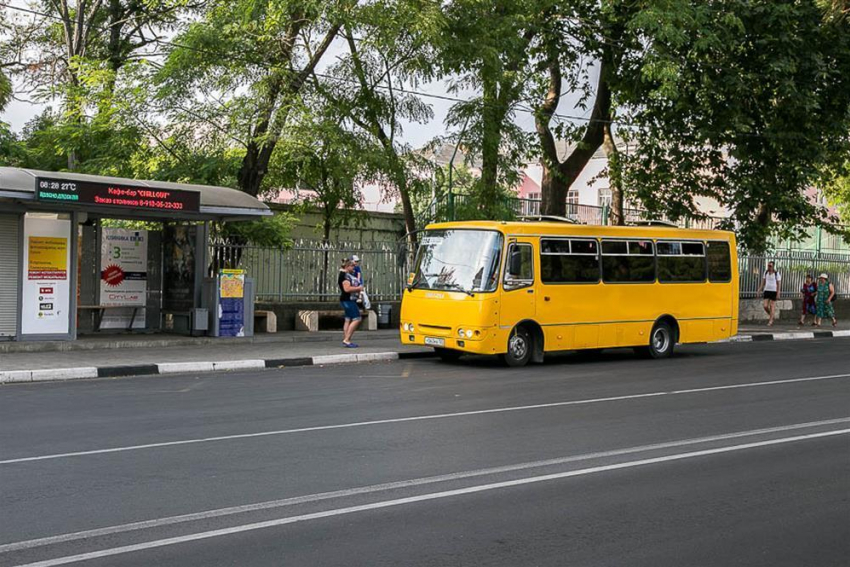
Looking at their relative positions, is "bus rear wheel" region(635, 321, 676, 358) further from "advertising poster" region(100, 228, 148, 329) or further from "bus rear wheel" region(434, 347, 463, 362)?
"advertising poster" region(100, 228, 148, 329)

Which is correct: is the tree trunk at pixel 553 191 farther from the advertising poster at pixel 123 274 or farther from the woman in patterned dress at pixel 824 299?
the advertising poster at pixel 123 274

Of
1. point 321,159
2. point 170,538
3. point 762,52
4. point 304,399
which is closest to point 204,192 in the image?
point 321,159

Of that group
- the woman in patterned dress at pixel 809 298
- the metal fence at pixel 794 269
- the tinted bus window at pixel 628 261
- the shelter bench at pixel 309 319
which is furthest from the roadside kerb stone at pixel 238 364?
the metal fence at pixel 794 269

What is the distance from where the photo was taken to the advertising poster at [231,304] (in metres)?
20.5

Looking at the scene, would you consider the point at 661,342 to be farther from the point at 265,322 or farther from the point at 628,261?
the point at 265,322

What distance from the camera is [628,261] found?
19672mm

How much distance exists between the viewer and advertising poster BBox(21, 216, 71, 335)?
18.0 meters

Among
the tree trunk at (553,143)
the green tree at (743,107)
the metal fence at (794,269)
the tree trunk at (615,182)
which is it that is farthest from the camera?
the metal fence at (794,269)

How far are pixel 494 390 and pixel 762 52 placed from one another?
715 inches

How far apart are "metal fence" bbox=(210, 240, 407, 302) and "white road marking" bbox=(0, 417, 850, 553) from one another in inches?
578

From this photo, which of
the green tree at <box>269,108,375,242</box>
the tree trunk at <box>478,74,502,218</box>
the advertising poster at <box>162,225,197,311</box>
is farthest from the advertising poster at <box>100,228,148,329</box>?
the tree trunk at <box>478,74,502,218</box>

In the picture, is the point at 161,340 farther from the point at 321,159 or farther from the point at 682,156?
the point at 682,156

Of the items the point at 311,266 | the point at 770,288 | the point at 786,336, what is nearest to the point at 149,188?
the point at 311,266

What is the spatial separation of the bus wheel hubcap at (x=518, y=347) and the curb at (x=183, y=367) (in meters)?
2.48
